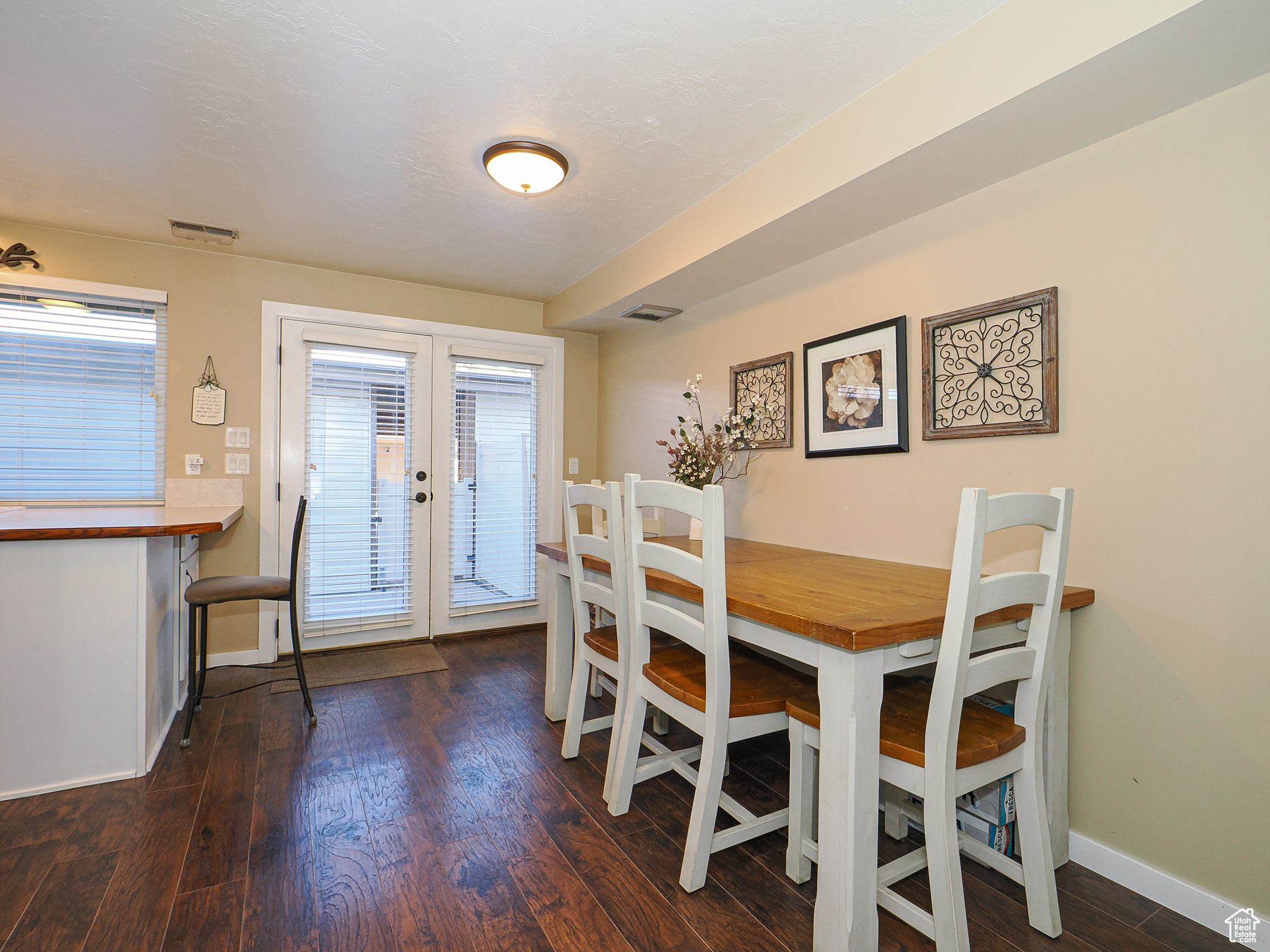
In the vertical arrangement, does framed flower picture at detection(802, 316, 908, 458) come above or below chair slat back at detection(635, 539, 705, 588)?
above

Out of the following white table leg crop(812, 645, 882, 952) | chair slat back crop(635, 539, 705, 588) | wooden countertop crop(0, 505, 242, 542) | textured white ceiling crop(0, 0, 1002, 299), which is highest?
textured white ceiling crop(0, 0, 1002, 299)

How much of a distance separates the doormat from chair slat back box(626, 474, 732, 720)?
2156mm

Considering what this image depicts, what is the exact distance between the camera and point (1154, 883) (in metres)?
1.62

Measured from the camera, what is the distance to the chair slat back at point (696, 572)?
1.57 metres

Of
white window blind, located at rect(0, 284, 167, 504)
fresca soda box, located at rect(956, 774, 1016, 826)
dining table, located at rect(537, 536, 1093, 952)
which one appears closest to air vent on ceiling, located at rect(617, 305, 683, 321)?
dining table, located at rect(537, 536, 1093, 952)

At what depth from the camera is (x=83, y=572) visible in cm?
215

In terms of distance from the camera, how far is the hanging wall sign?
346 cm

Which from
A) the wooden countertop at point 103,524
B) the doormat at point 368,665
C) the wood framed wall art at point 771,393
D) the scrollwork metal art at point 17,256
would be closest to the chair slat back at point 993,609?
the wood framed wall art at point 771,393

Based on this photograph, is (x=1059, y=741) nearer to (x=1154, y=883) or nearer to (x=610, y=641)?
(x=1154, y=883)

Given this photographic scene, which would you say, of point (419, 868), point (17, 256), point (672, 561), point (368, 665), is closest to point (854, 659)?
point (672, 561)

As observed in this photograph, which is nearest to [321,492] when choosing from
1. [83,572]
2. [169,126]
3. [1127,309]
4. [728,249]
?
[83,572]

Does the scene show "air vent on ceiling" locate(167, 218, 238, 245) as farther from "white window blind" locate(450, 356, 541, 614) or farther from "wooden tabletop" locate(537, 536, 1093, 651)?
"wooden tabletop" locate(537, 536, 1093, 651)

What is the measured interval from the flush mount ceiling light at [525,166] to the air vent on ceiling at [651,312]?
1.19 meters

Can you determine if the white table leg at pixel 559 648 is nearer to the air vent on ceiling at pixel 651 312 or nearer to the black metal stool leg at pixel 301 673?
the black metal stool leg at pixel 301 673
